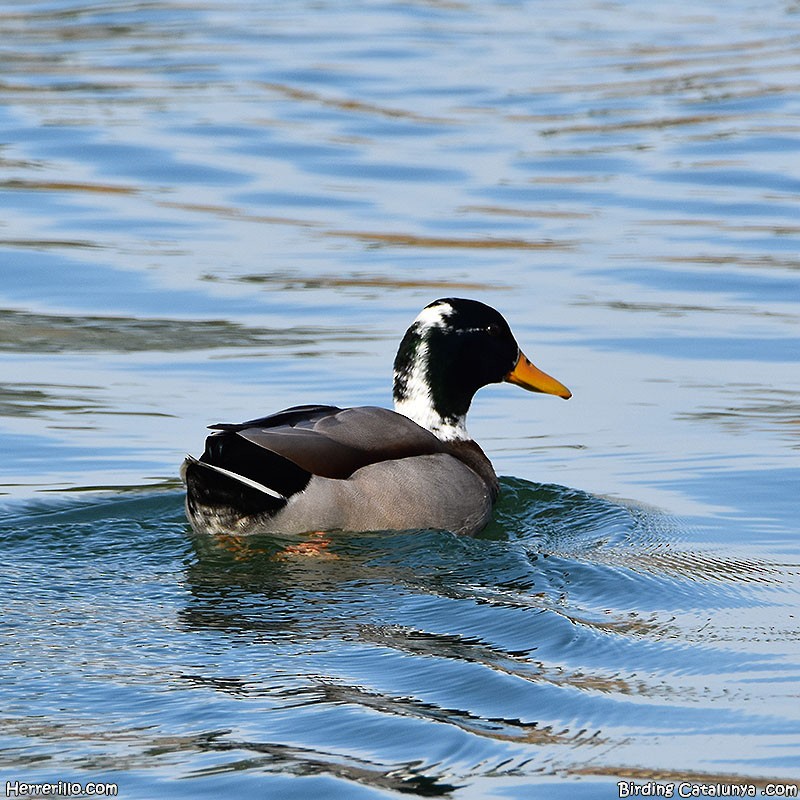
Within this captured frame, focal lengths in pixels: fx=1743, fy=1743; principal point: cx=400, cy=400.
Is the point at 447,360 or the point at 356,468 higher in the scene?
the point at 447,360

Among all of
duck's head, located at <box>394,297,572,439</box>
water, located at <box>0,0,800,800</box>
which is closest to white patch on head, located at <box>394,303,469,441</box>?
duck's head, located at <box>394,297,572,439</box>

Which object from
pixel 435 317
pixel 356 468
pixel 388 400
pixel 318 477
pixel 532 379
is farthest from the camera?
pixel 388 400

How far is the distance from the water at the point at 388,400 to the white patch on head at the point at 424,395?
1.49 ft

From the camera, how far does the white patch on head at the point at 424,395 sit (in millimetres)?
8891

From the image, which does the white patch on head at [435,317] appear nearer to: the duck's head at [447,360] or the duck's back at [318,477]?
the duck's head at [447,360]

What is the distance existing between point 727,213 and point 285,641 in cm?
1084

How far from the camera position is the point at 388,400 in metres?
10.8

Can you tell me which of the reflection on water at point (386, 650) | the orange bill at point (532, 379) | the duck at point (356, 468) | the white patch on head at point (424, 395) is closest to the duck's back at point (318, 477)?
the duck at point (356, 468)

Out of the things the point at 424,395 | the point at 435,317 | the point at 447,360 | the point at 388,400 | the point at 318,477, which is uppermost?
the point at 435,317

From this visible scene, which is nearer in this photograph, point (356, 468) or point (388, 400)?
point (356, 468)

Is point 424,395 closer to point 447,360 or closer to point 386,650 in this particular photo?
point 447,360

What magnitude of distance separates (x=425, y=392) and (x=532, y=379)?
26.7 inches

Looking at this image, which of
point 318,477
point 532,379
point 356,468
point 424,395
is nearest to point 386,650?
point 318,477

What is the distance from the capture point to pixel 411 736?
5398 millimetres
